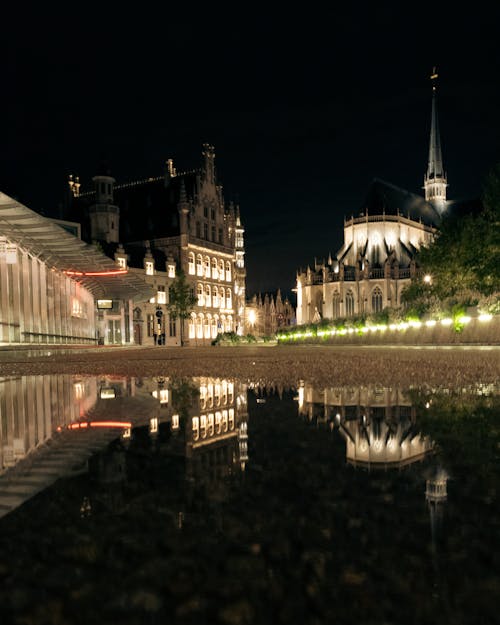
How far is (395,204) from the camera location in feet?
305

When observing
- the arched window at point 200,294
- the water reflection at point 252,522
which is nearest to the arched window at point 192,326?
the arched window at point 200,294

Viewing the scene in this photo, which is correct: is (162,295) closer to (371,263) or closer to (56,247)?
(371,263)

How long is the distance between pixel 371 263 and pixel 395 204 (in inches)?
483

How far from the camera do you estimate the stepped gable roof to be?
9075 centimetres

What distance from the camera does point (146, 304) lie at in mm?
64125

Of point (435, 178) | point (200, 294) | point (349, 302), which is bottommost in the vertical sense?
point (349, 302)

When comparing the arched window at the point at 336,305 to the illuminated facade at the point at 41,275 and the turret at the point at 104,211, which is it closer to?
the turret at the point at 104,211

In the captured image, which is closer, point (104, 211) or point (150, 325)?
point (150, 325)

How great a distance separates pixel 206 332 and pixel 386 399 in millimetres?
70007

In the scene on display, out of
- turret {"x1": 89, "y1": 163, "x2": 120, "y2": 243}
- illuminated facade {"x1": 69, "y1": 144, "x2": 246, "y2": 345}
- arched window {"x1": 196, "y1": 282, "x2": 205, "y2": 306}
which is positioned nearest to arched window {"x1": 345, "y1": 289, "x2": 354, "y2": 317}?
illuminated facade {"x1": 69, "y1": 144, "x2": 246, "y2": 345}

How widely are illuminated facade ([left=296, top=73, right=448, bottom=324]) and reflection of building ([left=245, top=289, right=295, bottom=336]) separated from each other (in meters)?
40.2

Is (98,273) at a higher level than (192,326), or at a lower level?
higher

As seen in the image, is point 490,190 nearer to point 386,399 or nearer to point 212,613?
point 386,399

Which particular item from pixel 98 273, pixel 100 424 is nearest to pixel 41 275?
pixel 98 273
